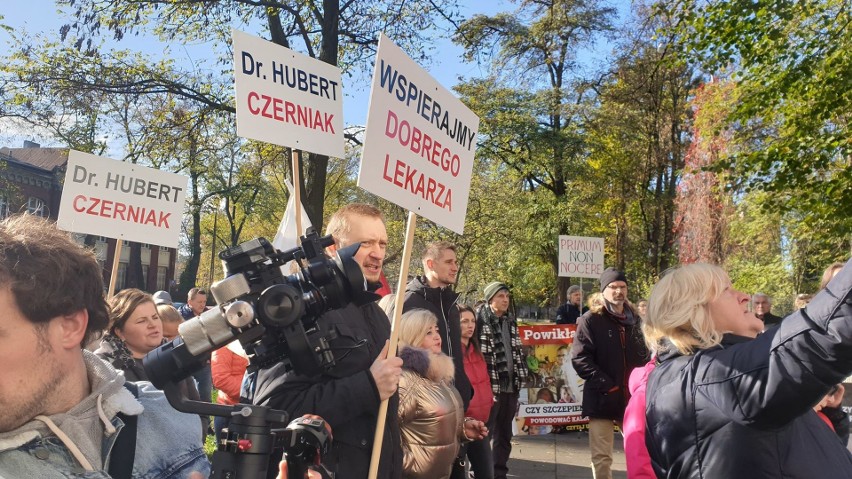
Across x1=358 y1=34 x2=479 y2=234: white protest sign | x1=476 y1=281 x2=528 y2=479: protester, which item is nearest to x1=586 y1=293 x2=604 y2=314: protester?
x1=476 y1=281 x2=528 y2=479: protester

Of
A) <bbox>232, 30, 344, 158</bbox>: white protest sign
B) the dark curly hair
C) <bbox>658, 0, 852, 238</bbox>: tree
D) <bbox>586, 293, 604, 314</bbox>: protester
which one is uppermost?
<bbox>658, 0, 852, 238</bbox>: tree

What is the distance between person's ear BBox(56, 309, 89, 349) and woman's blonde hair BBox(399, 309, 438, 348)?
8.97ft

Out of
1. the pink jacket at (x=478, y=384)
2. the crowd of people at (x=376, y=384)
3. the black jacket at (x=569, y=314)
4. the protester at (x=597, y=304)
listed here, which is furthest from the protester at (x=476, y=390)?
the black jacket at (x=569, y=314)

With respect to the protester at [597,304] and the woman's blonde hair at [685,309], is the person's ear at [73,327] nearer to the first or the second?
the woman's blonde hair at [685,309]

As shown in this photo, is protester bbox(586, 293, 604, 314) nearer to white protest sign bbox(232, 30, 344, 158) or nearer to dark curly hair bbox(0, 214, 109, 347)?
white protest sign bbox(232, 30, 344, 158)

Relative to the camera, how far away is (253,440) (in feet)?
5.18

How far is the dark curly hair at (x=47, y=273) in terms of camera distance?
64.9 inches

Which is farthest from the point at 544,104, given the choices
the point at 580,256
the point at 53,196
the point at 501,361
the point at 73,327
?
the point at 53,196

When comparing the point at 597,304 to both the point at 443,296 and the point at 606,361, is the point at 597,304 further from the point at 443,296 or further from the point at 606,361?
the point at 443,296

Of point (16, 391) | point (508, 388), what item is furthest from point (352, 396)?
point (508, 388)

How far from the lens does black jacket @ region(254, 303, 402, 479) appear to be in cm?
266

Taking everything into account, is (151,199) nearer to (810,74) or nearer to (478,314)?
(478,314)

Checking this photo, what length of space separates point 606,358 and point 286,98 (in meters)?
3.46

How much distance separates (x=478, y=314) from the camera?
7.57 metres
